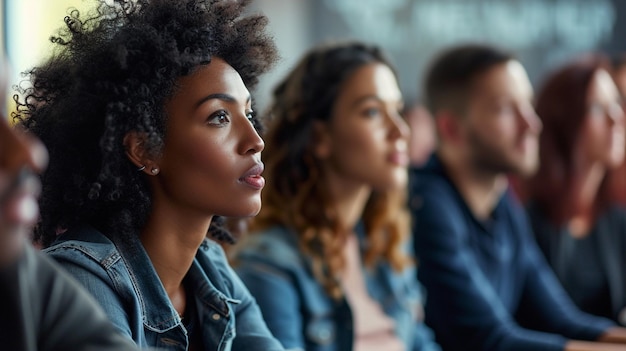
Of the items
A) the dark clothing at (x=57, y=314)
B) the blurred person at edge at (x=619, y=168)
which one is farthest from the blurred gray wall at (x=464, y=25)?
the dark clothing at (x=57, y=314)

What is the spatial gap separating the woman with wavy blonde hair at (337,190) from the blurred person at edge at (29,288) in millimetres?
1189

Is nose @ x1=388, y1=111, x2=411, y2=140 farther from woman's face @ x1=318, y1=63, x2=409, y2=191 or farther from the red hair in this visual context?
the red hair

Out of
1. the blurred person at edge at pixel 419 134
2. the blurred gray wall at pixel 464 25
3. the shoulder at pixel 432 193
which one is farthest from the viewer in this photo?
the blurred gray wall at pixel 464 25

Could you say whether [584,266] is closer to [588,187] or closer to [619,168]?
[588,187]

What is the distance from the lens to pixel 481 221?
2746 millimetres

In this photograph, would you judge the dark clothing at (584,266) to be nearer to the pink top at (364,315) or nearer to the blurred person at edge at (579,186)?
the blurred person at edge at (579,186)

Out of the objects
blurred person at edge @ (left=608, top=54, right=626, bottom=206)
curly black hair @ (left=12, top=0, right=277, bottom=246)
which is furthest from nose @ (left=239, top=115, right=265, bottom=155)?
blurred person at edge @ (left=608, top=54, right=626, bottom=206)

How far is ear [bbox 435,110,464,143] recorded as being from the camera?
2.79m

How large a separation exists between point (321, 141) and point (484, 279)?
70 cm

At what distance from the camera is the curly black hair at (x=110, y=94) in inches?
50.8

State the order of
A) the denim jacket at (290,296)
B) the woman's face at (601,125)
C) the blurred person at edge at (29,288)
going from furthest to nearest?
the woman's face at (601,125) → the denim jacket at (290,296) → the blurred person at edge at (29,288)

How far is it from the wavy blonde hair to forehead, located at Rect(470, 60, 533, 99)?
19.0 inches

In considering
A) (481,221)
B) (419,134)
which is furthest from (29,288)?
(419,134)

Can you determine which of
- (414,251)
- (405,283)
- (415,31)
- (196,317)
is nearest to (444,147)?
(414,251)
